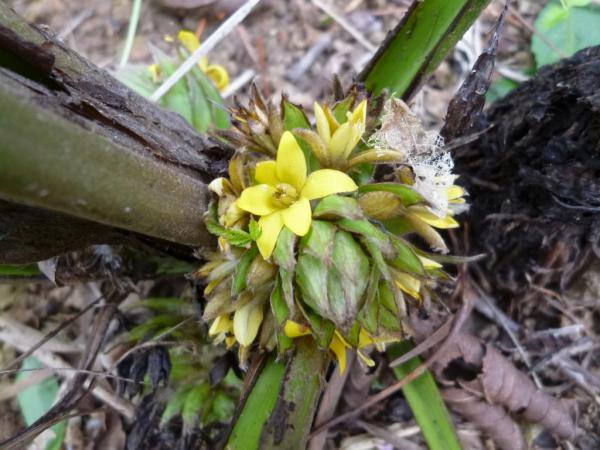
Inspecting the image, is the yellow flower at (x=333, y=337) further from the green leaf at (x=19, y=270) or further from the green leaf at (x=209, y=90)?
the green leaf at (x=209, y=90)

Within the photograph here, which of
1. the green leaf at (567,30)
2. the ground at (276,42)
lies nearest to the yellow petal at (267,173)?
the ground at (276,42)

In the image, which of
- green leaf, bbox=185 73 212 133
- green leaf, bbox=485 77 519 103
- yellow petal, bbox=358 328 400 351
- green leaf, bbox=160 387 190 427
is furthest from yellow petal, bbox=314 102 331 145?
green leaf, bbox=485 77 519 103

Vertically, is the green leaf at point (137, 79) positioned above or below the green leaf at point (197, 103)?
above

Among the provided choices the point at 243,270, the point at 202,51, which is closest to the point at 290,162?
the point at 243,270

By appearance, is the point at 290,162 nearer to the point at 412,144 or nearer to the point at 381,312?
the point at 412,144

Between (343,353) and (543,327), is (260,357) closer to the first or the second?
(343,353)

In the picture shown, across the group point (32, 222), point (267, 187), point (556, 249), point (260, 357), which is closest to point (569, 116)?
point (556, 249)

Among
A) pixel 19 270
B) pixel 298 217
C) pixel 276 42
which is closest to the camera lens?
pixel 298 217
